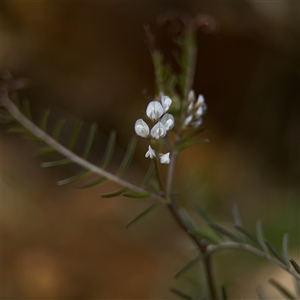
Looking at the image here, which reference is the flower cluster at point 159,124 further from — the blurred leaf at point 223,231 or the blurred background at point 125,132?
the blurred background at point 125,132

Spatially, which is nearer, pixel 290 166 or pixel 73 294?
pixel 73 294

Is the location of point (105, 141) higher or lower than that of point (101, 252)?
higher

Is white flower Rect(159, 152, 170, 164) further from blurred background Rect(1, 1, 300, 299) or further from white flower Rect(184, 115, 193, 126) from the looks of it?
blurred background Rect(1, 1, 300, 299)

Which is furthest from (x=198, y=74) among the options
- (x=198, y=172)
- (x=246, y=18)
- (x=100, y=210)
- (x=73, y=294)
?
(x=73, y=294)

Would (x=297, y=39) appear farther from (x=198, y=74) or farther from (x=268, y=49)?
(x=198, y=74)

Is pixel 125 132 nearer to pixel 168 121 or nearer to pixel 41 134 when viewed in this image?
pixel 41 134

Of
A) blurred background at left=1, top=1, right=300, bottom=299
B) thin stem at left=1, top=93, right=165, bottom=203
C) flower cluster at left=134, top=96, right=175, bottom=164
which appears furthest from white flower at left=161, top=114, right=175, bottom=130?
blurred background at left=1, top=1, right=300, bottom=299

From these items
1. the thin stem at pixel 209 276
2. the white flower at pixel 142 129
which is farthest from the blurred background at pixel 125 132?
the white flower at pixel 142 129
